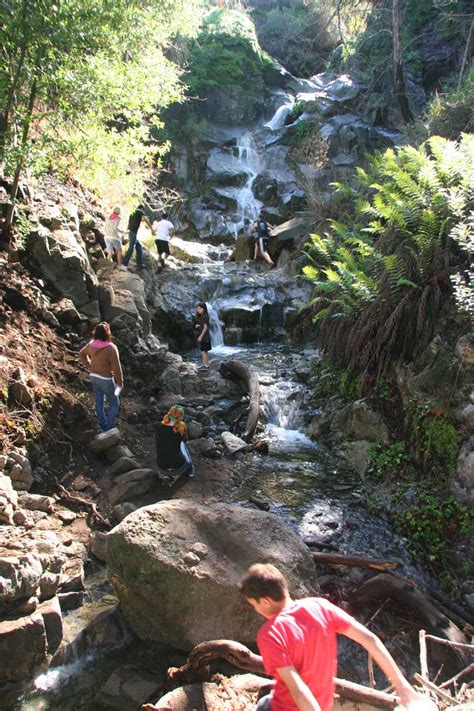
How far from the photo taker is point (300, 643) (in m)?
2.05

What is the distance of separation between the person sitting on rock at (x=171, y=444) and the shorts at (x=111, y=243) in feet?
19.8

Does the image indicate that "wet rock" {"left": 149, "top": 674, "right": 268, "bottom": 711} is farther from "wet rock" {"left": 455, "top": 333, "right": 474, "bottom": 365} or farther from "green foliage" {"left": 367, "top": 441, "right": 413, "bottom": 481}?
"wet rock" {"left": 455, "top": 333, "right": 474, "bottom": 365}

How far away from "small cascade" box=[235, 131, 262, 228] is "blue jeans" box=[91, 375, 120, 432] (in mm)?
17099

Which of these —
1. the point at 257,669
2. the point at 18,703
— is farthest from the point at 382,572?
the point at 18,703

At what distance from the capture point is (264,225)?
1644cm

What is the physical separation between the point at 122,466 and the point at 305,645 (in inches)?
192

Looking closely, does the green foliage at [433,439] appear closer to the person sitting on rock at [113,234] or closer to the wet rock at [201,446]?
the wet rock at [201,446]

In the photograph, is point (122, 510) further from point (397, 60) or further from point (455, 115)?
point (397, 60)

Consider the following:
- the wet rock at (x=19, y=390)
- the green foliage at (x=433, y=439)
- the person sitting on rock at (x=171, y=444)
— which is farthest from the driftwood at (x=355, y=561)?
the wet rock at (x=19, y=390)

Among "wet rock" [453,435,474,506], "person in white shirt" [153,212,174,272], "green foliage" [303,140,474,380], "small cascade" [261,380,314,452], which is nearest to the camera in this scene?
"wet rock" [453,435,474,506]

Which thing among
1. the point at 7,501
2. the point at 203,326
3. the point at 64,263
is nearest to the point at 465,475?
the point at 7,501

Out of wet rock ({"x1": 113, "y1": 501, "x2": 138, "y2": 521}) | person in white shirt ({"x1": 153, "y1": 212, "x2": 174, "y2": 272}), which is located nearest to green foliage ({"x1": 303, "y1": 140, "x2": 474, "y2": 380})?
wet rock ({"x1": 113, "y1": 501, "x2": 138, "y2": 521})

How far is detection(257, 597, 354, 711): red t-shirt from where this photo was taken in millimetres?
2037

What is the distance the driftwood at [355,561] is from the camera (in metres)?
4.93
